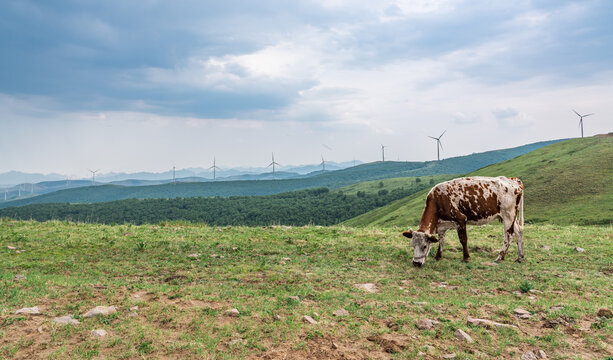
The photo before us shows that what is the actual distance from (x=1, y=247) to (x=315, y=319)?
12.9 metres

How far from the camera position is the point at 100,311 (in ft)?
24.2

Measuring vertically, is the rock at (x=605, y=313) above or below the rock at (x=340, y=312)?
below

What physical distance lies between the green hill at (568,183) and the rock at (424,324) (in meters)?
38.0

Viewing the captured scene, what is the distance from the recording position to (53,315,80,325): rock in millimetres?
6863

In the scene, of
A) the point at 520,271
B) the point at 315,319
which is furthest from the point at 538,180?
the point at 315,319

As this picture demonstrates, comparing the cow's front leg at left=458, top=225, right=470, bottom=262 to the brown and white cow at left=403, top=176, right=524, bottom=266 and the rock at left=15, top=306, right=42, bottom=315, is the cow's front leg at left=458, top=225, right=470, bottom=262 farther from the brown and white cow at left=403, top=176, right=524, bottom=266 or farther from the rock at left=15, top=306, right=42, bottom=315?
the rock at left=15, top=306, right=42, bottom=315

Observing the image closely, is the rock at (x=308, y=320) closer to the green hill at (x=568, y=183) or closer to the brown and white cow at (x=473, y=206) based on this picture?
the brown and white cow at (x=473, y=206)

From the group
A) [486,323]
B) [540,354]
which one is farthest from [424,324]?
[540,354]

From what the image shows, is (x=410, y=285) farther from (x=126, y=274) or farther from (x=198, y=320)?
(x=126, y=274)

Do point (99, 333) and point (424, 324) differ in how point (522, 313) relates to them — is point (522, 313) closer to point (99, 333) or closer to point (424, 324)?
point (424, 324)

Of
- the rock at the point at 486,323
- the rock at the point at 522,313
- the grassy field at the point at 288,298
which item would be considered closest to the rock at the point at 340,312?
the grassy field at the point at 288,298

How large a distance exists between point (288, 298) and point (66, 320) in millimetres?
4590

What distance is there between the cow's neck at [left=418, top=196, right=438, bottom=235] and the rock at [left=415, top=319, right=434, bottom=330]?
6134 millimetres

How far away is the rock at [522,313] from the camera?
7805mm
